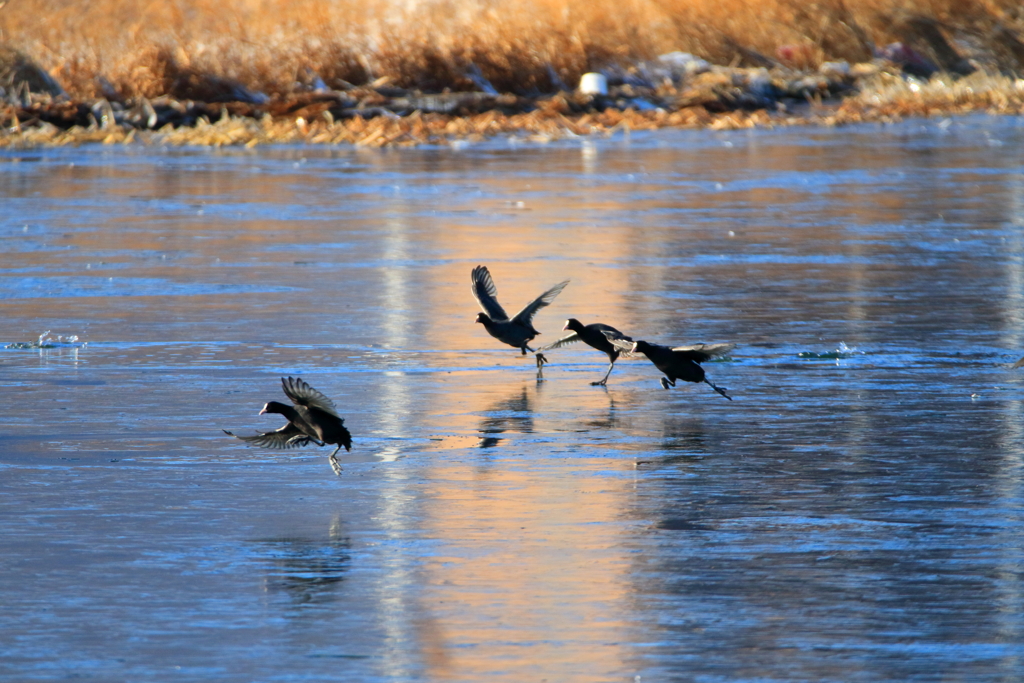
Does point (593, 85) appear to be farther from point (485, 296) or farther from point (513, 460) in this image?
point (513, 460)

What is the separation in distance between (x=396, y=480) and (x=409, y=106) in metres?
27.3

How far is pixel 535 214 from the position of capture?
18.4m

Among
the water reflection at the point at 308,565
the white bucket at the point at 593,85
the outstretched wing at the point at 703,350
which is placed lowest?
the water reflection at the point at 308,565

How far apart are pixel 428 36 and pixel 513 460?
3363cm

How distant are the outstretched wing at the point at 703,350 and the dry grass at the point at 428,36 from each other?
27816 mm

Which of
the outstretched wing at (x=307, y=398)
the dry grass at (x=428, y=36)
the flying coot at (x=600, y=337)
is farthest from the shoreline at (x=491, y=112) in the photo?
the outstretched wing at (x=307, y=398)

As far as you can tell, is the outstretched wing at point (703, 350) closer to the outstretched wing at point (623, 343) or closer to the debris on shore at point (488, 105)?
the outstretched wing at point (623, 343)

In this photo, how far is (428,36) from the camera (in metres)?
40.3

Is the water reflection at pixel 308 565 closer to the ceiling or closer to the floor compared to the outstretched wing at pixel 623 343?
closer to the floor

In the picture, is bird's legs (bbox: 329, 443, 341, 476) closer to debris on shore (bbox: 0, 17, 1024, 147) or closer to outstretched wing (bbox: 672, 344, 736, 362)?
outstretched wing (bbox: 672, 344, 736, 362)

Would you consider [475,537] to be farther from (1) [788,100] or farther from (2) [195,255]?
(1) [788,100]

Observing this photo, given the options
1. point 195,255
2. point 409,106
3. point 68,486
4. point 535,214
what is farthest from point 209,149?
point 68,486

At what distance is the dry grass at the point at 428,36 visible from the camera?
3769 cm

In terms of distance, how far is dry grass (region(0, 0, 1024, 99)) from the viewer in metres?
37.7
